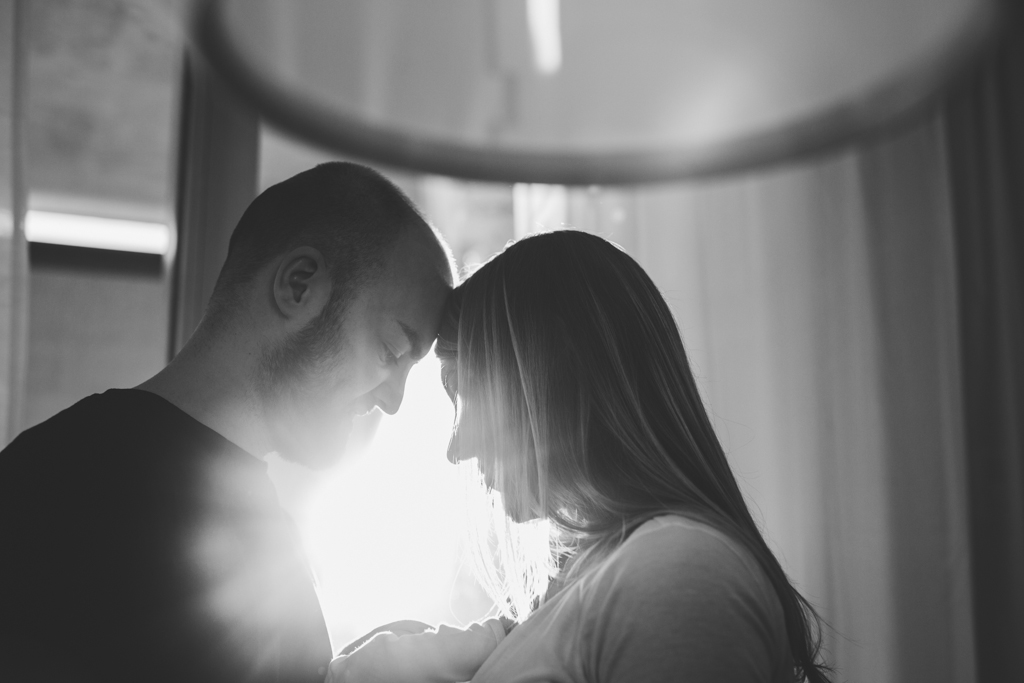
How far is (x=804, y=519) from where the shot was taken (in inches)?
82.4

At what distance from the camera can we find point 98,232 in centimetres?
198

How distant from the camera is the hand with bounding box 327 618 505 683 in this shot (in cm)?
99

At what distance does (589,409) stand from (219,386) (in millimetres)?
569

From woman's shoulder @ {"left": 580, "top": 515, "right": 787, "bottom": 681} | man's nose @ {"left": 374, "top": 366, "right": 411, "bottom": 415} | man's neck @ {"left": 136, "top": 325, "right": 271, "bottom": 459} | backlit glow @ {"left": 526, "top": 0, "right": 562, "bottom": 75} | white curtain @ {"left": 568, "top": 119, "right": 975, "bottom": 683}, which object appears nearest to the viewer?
woman's shoulder @ {"left": 580, "top": 515, "right": 787, "bottom": 681}

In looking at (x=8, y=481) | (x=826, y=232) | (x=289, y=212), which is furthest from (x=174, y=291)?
(x=826, y=232)

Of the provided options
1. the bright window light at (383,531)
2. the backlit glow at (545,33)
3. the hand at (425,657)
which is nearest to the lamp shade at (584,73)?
the backlit glow at (545,33)

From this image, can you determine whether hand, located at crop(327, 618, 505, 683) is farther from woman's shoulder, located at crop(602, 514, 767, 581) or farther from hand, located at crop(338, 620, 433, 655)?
woman's shoulder, located at crop(602, 514, 767, 581)

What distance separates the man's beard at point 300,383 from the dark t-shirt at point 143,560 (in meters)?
0.09

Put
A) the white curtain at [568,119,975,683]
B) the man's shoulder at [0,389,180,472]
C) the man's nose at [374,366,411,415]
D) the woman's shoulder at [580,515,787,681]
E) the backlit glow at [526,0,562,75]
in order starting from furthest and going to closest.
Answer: the white curtain at [568,119,975,683] → the man's nose at [374,366,411,415] → the man's shoulder at [0,389,180,472] → the backlit glow at [526,0,562,75] → the woman's shoulder at [580,515,787,681]

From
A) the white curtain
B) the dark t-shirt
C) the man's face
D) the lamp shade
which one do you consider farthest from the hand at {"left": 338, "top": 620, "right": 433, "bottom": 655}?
the white curtain

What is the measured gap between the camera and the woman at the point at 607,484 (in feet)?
2.34

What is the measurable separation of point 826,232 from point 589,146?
4.29 ft

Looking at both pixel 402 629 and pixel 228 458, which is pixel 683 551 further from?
pixel 228 458

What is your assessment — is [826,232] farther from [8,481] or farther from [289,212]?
[8,481]
